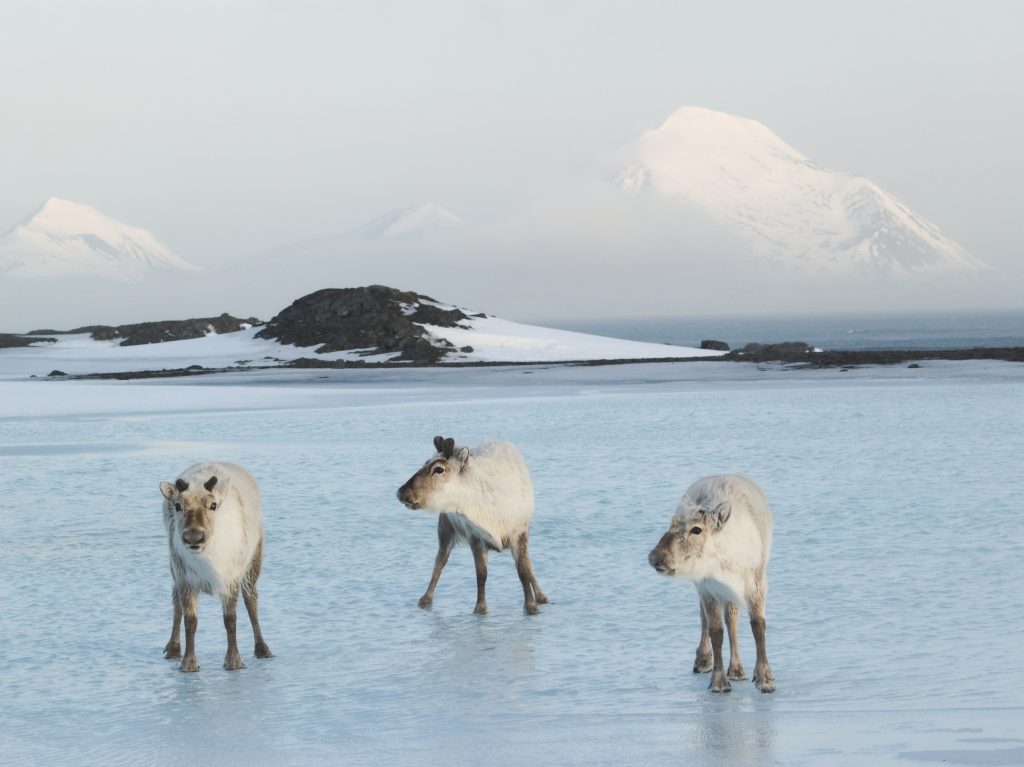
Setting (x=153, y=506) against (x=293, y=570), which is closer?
(x=293, y=570)

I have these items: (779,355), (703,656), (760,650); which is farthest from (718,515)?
(779,355)

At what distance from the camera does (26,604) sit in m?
12.3

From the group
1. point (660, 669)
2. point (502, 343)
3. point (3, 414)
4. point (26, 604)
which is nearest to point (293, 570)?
point (26, 604)

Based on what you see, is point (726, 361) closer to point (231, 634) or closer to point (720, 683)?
point (231, 634)

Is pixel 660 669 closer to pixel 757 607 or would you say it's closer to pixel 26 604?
pixel 757 607

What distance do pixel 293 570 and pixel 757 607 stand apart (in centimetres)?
633

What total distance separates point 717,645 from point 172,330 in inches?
3592

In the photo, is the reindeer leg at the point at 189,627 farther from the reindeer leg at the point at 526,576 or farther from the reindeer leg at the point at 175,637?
the reindeer leg at the point at 526,576

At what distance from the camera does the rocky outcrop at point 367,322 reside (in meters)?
65.3

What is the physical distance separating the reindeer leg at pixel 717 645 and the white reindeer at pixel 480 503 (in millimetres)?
3002

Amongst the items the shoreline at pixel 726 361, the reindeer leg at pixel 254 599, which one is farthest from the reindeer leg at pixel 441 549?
the shoreline at pixel 726 361

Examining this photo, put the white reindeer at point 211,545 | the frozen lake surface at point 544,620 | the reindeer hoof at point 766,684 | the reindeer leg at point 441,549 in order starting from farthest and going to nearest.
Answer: the reindeer leg at point 441,549 < the white reindeer at point 211,545 < the reindeer hoof at point 766,684 < the frozen lake surface at point 544,620

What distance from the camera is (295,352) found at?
6750 centimetres

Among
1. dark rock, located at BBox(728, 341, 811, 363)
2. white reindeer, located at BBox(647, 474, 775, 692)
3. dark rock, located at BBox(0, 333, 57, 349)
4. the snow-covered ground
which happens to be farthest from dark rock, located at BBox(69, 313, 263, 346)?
white reindeer, located at BBox(647, 474, 775, 692)
